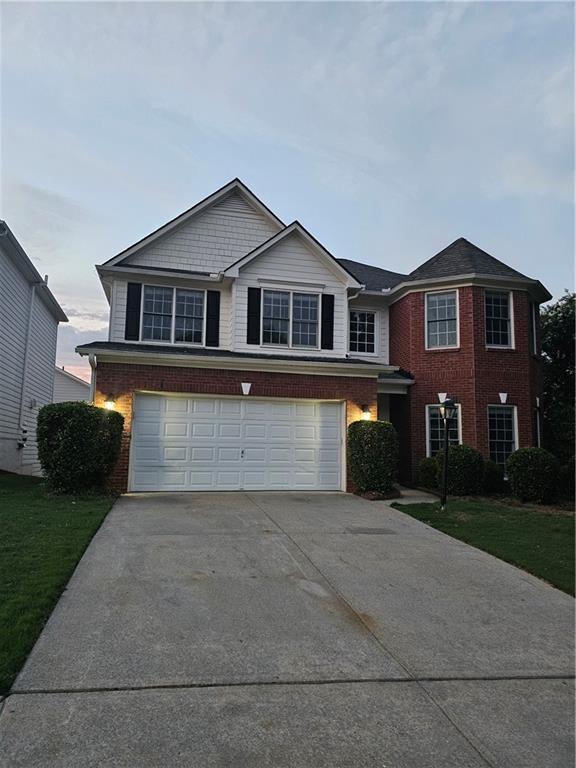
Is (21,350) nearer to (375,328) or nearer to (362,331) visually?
(362,331)

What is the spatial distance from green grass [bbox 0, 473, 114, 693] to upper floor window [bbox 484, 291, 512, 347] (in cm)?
1128

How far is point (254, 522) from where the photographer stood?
8.30 meters

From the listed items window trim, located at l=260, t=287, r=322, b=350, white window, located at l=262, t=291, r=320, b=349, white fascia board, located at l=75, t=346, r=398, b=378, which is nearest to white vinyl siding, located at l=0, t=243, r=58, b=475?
white fascia board, located at l=75, t=346, r=398, b=378

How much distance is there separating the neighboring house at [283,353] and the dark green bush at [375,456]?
76 cm

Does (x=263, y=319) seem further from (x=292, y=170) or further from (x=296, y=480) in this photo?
(x=292, y=170)

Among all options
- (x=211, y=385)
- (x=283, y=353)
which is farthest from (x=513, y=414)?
(x=211, y=385)

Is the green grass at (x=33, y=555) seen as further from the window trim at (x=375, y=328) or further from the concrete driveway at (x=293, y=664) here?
the window trim at (x=375, y=328)

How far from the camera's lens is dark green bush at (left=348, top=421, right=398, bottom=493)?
1170 cm

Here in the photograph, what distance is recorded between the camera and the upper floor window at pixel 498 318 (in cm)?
1438

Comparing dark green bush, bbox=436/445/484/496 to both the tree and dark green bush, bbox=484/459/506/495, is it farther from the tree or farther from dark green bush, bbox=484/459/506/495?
the tree

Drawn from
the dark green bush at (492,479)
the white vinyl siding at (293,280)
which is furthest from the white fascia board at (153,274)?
the dark green bush at (492,479)

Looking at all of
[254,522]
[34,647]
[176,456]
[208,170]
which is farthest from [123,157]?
[34,647]

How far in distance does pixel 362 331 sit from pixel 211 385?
627 centimetres

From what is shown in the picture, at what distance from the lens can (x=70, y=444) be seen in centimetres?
1005
